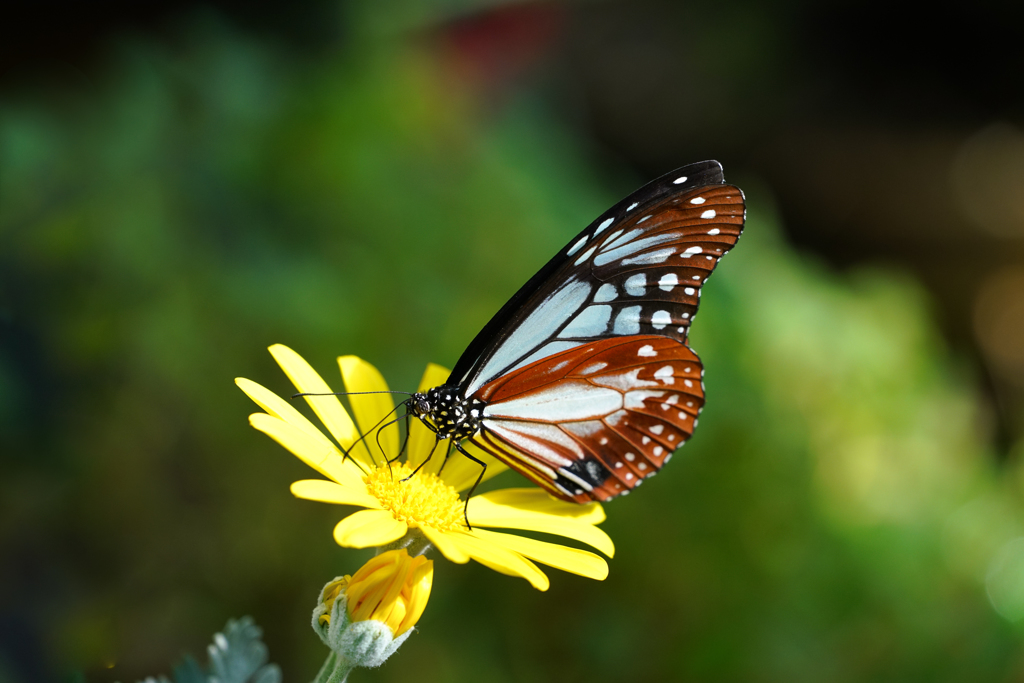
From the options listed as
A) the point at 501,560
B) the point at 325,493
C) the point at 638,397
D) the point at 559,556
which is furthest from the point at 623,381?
the point at 325,493

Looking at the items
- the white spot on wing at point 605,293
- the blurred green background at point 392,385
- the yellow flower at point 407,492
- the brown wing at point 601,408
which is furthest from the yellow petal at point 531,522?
the blurred green background at point 392,385

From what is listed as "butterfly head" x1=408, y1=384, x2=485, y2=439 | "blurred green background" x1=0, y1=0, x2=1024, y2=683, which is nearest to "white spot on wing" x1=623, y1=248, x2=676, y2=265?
"butterfly head" x1=408, y1=384, x2=485, y2=439

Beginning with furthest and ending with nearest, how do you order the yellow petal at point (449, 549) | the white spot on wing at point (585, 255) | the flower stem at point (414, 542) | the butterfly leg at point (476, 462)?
the white spot on wing at point (585, 255) → the butterfly leg at point (476, 462) → the flower stem at point (414, 542) → the yellow petal at point (449, 549)

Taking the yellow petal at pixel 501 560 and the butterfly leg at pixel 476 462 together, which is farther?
the butterfly leg at pixel 476 462


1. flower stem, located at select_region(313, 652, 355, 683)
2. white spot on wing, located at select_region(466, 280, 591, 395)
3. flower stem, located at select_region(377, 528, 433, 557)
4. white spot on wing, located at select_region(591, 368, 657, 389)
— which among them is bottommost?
flower stem, located at select_region(313, 652, 355, 683)

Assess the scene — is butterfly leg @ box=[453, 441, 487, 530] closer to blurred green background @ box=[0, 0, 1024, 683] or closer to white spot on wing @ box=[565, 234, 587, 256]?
white spot on wing @ box=[565, 234, 587, 256]

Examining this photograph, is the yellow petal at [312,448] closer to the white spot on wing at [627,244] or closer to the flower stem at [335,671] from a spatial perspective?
the flower stem at [335,671]
